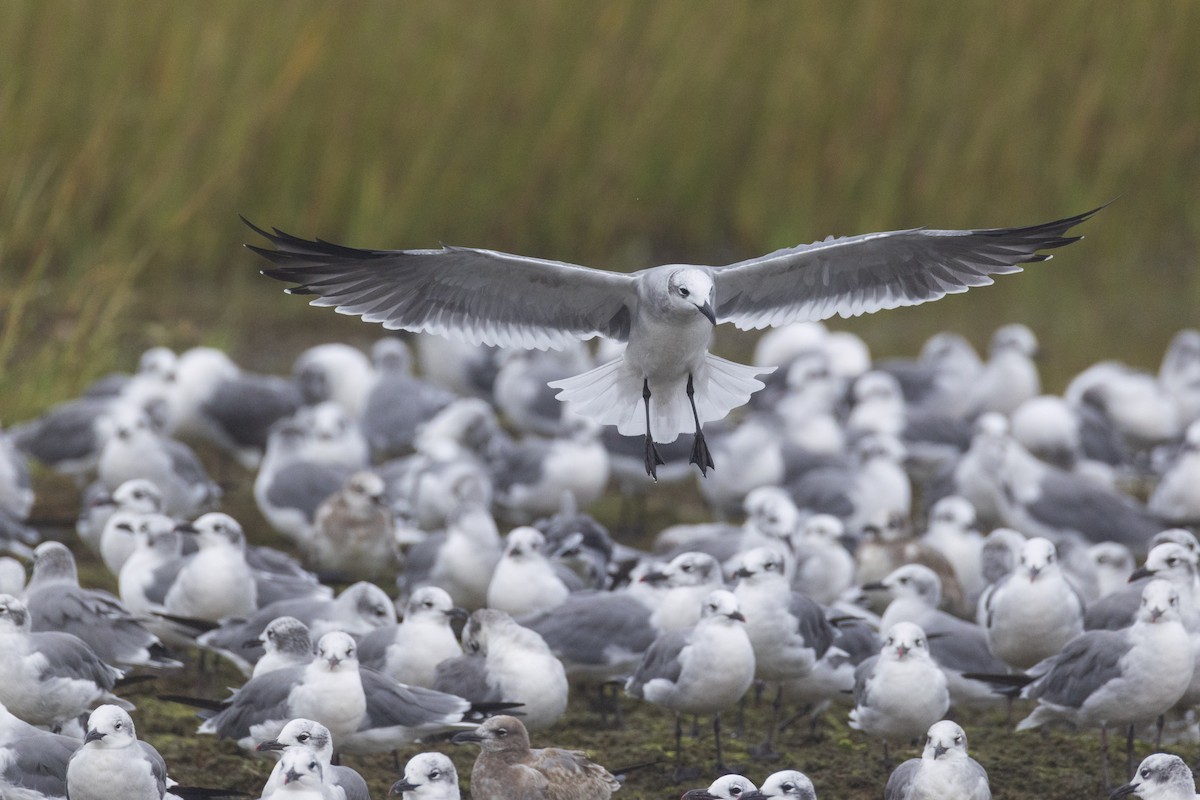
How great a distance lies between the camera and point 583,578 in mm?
8211

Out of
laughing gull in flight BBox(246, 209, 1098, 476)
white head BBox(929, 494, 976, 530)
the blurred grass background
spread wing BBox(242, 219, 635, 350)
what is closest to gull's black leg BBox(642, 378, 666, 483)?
laughing gull in flight BBox(246, 209, 1098, 476)

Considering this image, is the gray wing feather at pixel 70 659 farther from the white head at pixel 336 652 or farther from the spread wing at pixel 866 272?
the spread wing at pixel 866 272

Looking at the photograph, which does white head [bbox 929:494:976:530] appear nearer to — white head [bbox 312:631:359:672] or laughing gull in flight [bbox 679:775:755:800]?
laughing gull in flight [bbox 679:775:755:800]

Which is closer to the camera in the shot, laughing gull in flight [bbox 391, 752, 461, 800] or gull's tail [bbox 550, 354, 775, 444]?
laughing gull in flight [bbox 391, 752, 461, 800]

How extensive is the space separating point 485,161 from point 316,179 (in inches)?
57.6

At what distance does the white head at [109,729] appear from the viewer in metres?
4.96

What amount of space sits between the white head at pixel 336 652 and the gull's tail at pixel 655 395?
4.73 feet

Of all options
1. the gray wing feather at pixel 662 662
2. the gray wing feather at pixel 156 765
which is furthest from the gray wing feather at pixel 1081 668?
the gray wing feather at pixel 156 765

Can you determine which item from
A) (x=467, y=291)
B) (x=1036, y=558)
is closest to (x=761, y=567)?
(x=1036, y=558)

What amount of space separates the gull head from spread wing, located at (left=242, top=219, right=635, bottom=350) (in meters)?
0.33

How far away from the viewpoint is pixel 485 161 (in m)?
14.5

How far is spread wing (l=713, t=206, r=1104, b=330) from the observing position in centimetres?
639

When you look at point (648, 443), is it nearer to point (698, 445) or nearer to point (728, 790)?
point (698, 445)

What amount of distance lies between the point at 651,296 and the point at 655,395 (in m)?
Result: 0.63
